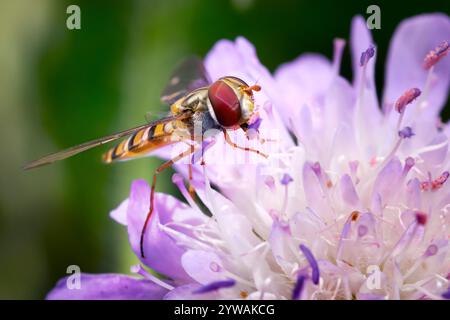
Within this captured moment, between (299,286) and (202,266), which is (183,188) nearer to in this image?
(202,266)

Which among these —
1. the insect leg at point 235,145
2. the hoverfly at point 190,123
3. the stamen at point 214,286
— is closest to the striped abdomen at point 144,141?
the hoverfly at point 190,123

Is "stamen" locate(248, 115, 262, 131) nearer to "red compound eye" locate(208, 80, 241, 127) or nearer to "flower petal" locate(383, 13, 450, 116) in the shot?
"red compound eye" locate(208, 80, 241, 127)

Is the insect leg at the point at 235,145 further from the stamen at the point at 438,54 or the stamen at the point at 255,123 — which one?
the stamen at the point at 438,54

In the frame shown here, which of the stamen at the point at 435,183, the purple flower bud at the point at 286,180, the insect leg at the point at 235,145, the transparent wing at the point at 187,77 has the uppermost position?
the transparent wing at the point at 187,77

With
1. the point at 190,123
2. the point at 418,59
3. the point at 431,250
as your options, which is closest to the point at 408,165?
the point at 431,250

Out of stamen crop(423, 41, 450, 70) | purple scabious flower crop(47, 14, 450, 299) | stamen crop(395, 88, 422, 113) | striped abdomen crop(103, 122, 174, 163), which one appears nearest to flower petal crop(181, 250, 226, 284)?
purple scabious flower crop(47, 14, 450, 299)

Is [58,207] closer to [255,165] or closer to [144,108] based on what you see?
[144,108]

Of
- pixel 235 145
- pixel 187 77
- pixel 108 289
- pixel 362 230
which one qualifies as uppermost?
pixel 187 77

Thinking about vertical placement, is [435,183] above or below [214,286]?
above

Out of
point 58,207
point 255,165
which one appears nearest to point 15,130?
→ point 58,207
